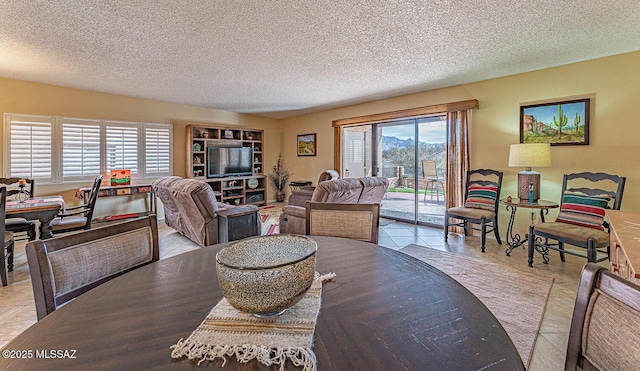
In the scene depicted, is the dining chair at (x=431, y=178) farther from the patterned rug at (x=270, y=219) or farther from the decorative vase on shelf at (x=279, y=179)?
the decorative vase on shelf at (x=279, y=179)

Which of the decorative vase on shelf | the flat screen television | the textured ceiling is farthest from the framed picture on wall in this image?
the textured ceiling

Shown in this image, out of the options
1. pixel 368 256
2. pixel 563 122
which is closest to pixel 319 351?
pixel 368 256

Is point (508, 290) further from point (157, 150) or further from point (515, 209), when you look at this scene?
point (157, 150)

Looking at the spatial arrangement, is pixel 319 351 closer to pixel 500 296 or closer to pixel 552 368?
pixel 552 368

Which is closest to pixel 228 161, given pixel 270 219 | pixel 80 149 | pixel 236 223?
pixel 270 219

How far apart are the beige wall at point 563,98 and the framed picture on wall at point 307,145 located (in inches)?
104

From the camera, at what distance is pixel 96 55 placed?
10.5 feet

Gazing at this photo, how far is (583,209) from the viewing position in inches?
122

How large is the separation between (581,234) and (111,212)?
6.78m

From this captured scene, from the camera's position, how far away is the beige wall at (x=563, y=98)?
10.4 ft

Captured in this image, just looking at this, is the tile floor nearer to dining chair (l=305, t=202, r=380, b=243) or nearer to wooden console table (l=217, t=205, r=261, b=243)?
wooden console table (l=217, t=205, r=261, b=243)

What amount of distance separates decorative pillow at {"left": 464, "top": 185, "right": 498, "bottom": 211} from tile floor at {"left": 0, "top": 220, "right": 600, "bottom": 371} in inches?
21.0

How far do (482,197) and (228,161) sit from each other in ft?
17.2

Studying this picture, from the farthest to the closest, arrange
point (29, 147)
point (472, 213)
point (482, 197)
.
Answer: point (29, 147), point (482, 197), point (472, 213)
